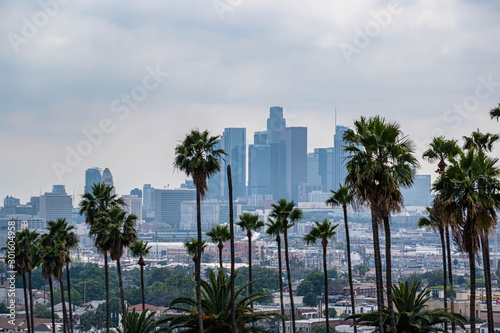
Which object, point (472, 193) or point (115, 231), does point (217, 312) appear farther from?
point (472, 193)

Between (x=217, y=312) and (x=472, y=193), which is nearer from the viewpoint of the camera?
(x=472, y=193)

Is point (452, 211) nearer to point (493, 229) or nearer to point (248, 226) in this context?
point (493, 229)

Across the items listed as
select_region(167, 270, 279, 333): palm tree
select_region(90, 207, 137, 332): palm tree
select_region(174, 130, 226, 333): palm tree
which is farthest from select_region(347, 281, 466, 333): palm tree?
select_region(90, 207, 137, 332): palm tree

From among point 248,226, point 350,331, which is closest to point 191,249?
point 248,226

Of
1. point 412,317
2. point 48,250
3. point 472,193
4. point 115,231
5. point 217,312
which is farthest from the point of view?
point 48,250

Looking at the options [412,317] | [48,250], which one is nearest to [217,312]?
[412,317]

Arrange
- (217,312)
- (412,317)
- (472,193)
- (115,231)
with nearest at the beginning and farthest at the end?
(472,193) < (412,317) < (217,312) < (115,231)

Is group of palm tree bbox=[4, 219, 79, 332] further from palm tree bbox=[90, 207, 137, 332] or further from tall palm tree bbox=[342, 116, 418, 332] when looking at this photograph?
tall palm tree bbox=[342, 116, 418, 332]

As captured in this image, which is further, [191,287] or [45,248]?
[191,287]
